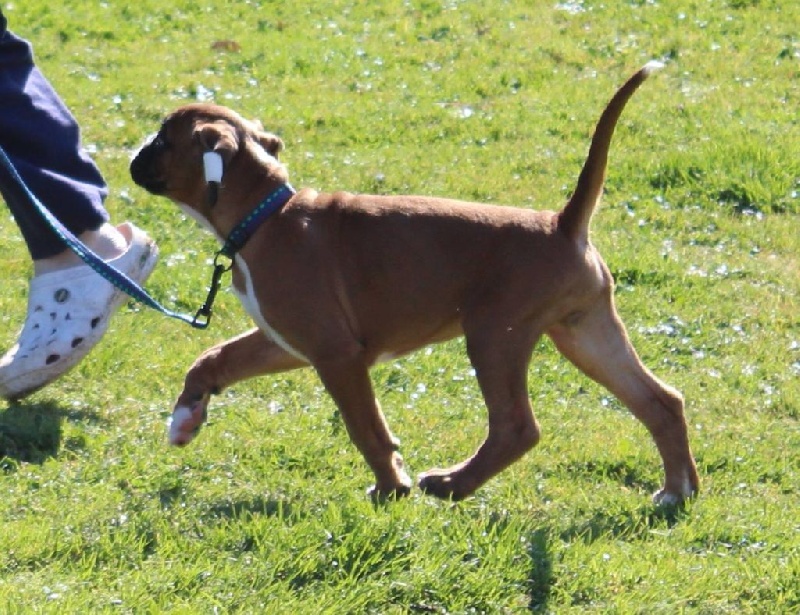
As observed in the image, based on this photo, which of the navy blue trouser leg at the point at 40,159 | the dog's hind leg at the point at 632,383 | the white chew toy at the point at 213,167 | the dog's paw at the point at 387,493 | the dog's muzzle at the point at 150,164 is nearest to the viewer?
the dog's paw at the point at 387,493

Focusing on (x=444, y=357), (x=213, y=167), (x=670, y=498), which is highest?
(x=213, y=167)

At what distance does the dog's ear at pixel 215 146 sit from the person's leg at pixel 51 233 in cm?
94

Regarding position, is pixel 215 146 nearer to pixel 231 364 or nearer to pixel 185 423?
pixel 231 364

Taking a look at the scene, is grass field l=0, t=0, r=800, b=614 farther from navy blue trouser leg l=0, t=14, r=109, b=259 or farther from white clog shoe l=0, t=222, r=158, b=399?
navy blue trouser leg l=0, t=14, r=109, b=259

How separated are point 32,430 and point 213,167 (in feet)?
3.96

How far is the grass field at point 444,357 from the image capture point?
3879 mm

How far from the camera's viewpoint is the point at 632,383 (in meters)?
4.75

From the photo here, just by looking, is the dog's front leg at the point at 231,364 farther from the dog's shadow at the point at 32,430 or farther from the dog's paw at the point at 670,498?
the dog's paw at the point at 670,498

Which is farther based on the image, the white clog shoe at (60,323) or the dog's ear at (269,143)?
the white clog shoe at (60,323)

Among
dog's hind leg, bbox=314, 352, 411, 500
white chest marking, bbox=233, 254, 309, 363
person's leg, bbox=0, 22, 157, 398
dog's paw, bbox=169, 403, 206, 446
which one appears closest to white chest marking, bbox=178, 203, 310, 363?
white chest marking, bbox=233, 254, 309, 363

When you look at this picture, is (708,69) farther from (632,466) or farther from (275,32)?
(632,466)

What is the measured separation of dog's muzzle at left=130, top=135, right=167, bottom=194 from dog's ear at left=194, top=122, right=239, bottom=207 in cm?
18

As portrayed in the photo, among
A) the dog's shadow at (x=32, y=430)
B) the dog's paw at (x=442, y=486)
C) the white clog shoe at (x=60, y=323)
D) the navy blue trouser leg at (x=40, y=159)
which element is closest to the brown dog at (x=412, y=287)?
the dog's paw at (x=442, y=486)

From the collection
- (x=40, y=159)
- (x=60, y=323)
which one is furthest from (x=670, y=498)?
(x=40, y=159)
